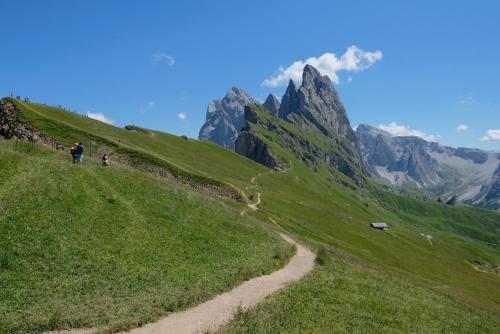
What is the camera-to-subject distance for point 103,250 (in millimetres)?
32625

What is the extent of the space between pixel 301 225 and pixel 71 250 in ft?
211

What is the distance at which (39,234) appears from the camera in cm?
3112

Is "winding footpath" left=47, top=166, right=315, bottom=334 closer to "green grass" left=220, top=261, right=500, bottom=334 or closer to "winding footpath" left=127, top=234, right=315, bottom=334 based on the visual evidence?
"winding footpath" left=127, top=234, right=315, bottom=334

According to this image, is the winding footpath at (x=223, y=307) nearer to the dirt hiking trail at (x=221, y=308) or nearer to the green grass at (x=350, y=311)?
the dirt hiking trail at (x=221, y=308)

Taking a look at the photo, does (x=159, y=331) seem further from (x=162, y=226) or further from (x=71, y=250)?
(x=162, y=226)

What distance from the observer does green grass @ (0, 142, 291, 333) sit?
2544 cm

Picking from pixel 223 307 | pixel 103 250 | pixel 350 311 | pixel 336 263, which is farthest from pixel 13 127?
pixel 350 311

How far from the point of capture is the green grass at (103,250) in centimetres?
2544

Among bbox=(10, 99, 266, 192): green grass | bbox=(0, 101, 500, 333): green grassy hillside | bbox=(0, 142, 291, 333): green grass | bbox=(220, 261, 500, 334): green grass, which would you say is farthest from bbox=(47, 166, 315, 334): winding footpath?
bbox=(10, 99, 266, 192): green grass

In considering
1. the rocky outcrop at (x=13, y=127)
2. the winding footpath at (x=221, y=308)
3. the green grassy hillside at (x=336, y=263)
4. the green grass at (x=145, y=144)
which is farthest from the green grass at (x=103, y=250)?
the green grass at (x=145, y=144)

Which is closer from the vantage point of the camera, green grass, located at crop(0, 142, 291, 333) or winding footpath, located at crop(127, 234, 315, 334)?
winding footpath, located at crop(127, 234, 315, 334)

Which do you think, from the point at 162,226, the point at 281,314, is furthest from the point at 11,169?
the point at 281,314

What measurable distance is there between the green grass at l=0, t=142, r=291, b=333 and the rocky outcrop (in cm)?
3894

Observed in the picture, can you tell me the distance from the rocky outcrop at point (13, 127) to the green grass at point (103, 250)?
128 ft
